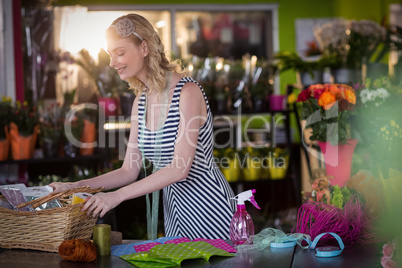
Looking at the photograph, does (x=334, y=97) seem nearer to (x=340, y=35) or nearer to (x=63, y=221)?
(x=63, y=221)

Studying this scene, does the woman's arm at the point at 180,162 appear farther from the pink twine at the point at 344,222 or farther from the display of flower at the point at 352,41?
the display of flower at the point at 352,41

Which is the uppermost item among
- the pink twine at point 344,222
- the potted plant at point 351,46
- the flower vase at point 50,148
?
the potted plant at point 351,46

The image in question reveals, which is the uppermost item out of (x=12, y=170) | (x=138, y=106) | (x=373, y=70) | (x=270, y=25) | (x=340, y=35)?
(x=270, y=25)

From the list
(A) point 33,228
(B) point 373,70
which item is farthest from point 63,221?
(B) point 373,70

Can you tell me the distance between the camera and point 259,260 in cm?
176

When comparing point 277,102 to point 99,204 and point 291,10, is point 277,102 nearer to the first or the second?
point 99,204

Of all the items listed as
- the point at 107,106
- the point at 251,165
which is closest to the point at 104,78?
the point at 107,106

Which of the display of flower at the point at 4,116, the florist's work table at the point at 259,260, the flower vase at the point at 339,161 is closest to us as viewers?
the florist's work table at the point at 259,260

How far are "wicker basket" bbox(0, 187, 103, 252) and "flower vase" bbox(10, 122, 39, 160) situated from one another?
1.97m

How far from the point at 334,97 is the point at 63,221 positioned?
1508 mm

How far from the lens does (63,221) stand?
185 centimetres

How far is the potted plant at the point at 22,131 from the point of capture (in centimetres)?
382

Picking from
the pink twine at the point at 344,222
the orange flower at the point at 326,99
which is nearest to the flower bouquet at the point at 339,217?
the pink twine at the point at 344,222

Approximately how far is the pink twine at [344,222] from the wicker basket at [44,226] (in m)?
0.80
